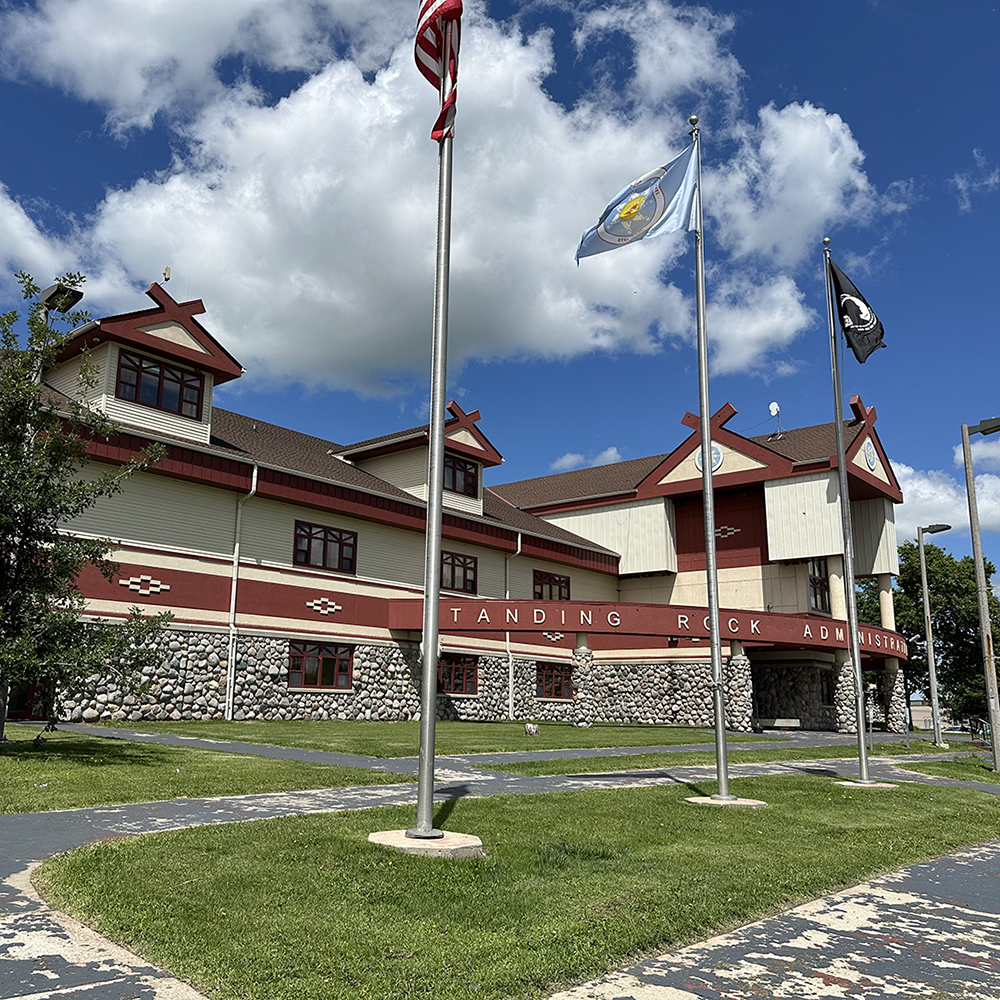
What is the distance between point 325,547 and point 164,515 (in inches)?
242

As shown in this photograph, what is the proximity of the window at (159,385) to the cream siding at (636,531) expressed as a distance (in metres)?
23.3

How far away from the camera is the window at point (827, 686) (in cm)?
3809

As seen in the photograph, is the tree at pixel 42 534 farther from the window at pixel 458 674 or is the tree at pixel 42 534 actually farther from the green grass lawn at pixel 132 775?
the window at pixel 458 674

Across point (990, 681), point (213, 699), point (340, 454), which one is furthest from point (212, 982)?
point (340, 454)

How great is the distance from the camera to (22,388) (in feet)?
45.0

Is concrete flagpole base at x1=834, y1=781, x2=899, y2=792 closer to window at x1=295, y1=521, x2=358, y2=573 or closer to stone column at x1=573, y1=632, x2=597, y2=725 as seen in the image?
stone column at x1=573, y1=632, x2=597, y2=725

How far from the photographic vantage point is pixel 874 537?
4134 cm

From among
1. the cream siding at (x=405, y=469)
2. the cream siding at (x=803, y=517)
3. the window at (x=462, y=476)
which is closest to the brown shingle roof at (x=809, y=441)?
the cream siding at (x=803, y=517)

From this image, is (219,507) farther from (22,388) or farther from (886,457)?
(886,457)

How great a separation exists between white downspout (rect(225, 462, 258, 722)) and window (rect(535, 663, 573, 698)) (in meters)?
15.1

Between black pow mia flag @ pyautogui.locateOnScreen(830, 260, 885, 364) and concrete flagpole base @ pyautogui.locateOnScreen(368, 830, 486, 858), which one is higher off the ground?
black pow mia flag @ pyautogui.locateOnScreen(830, 260, 885, 364)

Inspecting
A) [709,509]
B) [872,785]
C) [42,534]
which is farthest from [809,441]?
[42,534]

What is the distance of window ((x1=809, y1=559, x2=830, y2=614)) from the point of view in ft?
126

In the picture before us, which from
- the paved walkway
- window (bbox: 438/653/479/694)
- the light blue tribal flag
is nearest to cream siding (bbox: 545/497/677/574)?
window (bbox: 438/653/479/694)
